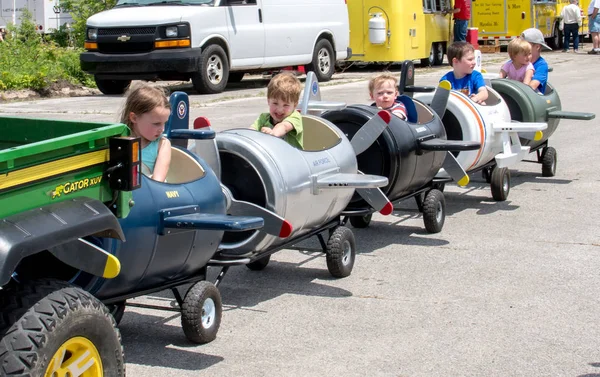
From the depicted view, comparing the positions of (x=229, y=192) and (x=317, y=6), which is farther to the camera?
(x=317, y=6)

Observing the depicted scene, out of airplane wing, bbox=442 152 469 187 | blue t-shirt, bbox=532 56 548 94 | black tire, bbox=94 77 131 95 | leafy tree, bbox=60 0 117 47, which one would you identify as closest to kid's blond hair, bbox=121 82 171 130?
airplane wing, bbox=442 152 469 187

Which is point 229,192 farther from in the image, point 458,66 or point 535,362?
point 458,66

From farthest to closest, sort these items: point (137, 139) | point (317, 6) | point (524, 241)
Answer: point (317, 6)
point (524, 241)
point (137, 139)

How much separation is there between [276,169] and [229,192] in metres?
0.32

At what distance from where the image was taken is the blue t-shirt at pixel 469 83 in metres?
9.48

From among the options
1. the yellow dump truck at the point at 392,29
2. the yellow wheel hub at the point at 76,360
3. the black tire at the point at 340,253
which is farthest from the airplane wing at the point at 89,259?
the yellow dump truck at the point at 392,29

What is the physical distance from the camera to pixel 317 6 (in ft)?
65.3

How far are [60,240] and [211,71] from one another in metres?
13.9

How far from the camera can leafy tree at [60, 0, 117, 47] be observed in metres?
22.1

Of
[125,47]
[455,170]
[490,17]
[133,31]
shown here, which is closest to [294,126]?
[455,170]

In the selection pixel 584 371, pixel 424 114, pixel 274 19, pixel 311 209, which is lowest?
pixel 584 371

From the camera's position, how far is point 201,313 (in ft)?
17.1

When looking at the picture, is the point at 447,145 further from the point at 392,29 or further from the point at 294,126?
the point at 392,29

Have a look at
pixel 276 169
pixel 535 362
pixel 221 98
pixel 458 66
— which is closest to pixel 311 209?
pixel 276 169
